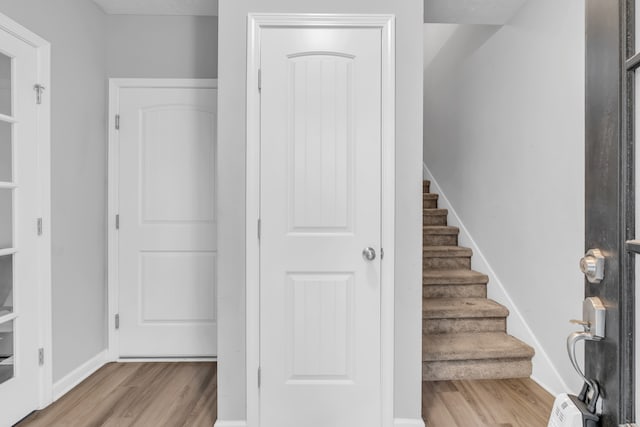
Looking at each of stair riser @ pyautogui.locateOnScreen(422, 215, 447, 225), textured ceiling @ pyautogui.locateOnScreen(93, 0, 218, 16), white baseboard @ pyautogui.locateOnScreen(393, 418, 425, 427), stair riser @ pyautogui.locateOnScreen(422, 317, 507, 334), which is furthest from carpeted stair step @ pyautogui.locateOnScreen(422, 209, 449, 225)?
textured ceiling @ pyautogui.locateOnScreen(93, 0, 218, 16)

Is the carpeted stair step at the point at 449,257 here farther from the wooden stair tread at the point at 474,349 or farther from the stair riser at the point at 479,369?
the stair riser at the point at 479,369

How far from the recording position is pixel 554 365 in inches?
91.7

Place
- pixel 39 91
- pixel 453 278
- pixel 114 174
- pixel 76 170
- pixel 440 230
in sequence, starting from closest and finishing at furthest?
pixel 39 91, pixel 76 170, pixel 114 174, pixel 453 278, pixel 440 230

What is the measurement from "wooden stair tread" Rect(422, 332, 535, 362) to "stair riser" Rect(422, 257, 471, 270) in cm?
73

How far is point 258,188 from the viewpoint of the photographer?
191 centimetres

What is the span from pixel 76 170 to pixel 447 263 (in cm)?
282

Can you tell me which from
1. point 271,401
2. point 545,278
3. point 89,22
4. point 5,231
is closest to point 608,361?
point 271,401

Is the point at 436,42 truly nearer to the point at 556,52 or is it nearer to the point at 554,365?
the point at 556,52

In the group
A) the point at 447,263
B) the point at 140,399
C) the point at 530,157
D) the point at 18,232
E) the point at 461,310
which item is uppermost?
the point at 530,157

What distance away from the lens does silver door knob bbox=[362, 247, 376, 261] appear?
74.7 inches

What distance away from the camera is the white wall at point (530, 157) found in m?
2.18

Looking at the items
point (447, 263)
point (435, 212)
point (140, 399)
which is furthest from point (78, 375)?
point (435, 212)

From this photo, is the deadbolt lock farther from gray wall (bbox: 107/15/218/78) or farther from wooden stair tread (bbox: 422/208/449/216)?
wooden stair tread (bbox: 422/208/449/216)

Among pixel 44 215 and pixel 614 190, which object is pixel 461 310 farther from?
pixel 44 215
